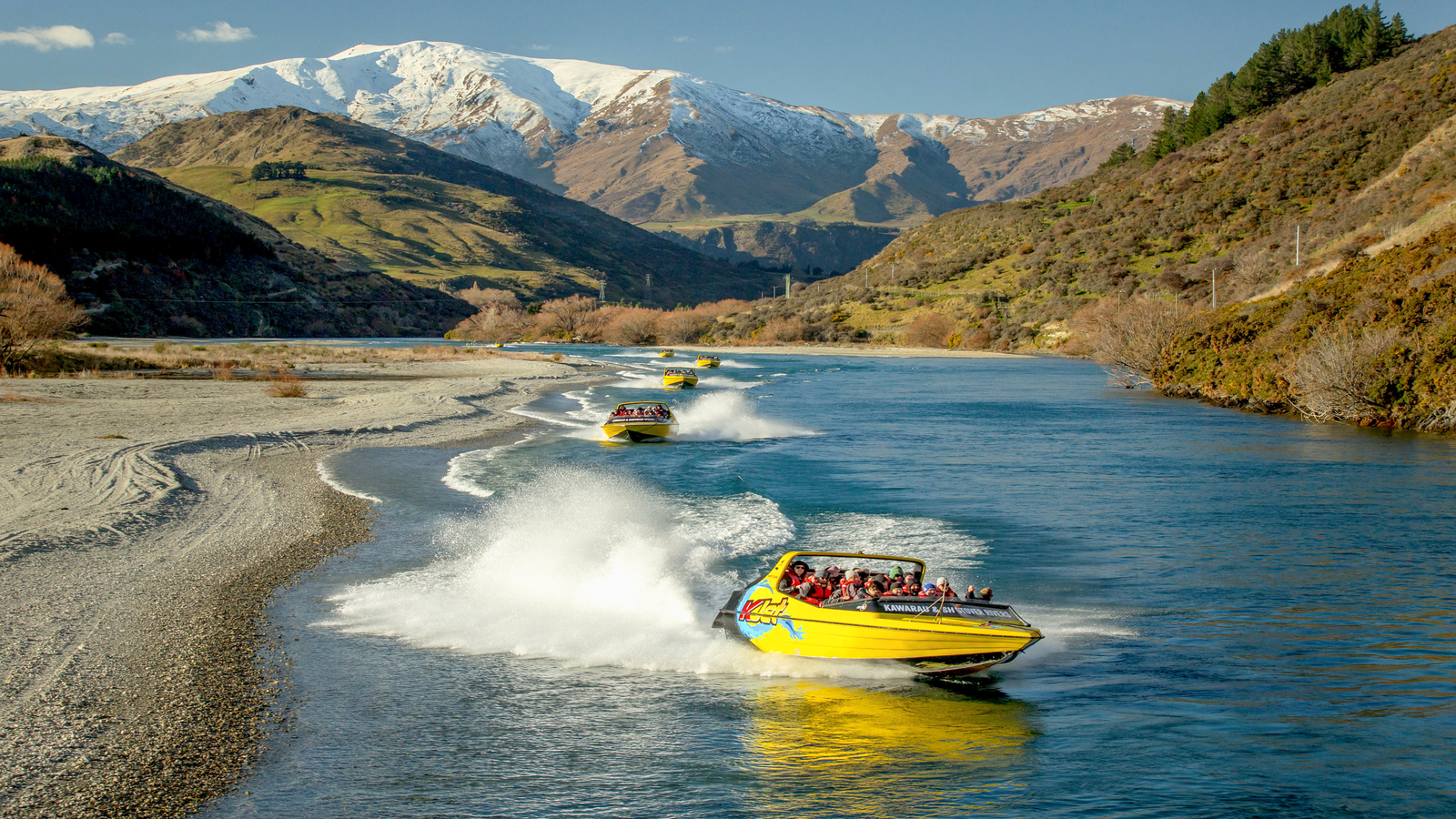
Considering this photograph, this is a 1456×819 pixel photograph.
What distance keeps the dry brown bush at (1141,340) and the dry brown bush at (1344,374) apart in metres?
17.7

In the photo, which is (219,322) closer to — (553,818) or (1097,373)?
(1097,373)

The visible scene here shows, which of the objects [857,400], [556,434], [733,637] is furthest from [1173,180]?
[733,637]

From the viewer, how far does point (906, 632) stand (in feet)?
41.3

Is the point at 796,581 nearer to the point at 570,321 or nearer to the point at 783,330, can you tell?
the point at 783,330

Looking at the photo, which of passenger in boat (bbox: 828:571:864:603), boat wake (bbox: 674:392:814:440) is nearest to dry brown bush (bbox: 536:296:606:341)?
boat wake (bbox: 674:392:814:440)

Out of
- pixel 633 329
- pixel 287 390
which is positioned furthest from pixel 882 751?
pixel 633 329

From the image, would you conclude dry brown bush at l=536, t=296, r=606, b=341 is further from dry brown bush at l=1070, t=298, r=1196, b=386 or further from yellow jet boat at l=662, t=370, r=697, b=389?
dry brown bush at l=1070, t=298, r=1196, b=386

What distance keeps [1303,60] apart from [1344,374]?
97.7m

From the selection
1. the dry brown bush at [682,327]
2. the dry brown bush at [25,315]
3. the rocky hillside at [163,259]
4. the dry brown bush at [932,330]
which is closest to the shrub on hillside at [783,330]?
the dry brown bush at [682,327]

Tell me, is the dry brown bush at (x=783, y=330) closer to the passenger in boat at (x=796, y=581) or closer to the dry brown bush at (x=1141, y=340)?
the dry brown bush at (x=1141, y=340)

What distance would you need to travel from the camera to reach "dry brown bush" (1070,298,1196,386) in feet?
201

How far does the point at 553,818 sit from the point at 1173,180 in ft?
405

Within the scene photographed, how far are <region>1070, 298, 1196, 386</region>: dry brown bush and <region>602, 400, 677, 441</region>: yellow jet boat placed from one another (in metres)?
36.0

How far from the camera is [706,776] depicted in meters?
10.3
